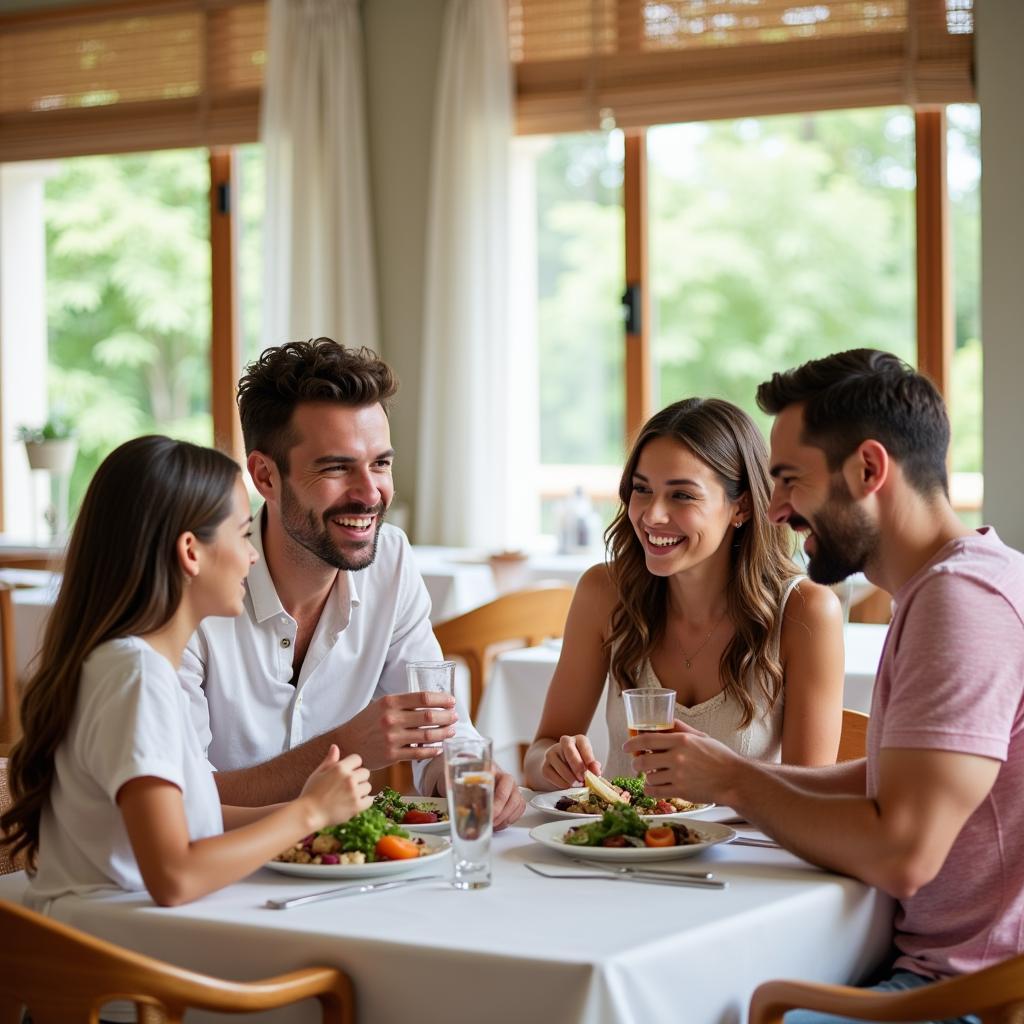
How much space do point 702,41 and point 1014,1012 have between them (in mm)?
4649

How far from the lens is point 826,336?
798 cm

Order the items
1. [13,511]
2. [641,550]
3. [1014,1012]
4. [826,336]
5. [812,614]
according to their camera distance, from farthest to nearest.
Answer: [826,336], [13,511], [641,550], [812,614], [1014,1012]

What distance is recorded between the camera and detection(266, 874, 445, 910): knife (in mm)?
1603

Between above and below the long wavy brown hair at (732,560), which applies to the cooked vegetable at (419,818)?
below

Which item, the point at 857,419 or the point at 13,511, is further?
the point at 13,511

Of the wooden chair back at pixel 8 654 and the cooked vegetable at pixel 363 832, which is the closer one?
the cooked vegetable at pixel 363 832

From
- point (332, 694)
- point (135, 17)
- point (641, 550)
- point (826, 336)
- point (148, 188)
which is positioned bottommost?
point (332, 694)

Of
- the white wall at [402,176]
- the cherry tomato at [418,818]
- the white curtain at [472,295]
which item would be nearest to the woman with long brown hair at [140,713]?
the cherry tomato at [418,818]

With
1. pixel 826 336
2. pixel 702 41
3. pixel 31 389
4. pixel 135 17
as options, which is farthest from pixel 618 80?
pixel 31 389

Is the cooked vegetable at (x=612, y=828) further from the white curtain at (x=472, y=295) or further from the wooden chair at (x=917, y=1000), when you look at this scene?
the white curtain at (x=472, y=295)

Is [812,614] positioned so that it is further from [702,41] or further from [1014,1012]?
Result: [702,41]

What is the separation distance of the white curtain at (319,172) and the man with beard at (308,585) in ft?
11.6

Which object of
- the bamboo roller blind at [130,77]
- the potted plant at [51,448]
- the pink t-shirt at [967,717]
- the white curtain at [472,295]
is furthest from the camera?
the bamboo roller blind at [130,77]

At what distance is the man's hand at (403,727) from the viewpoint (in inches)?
76.7
